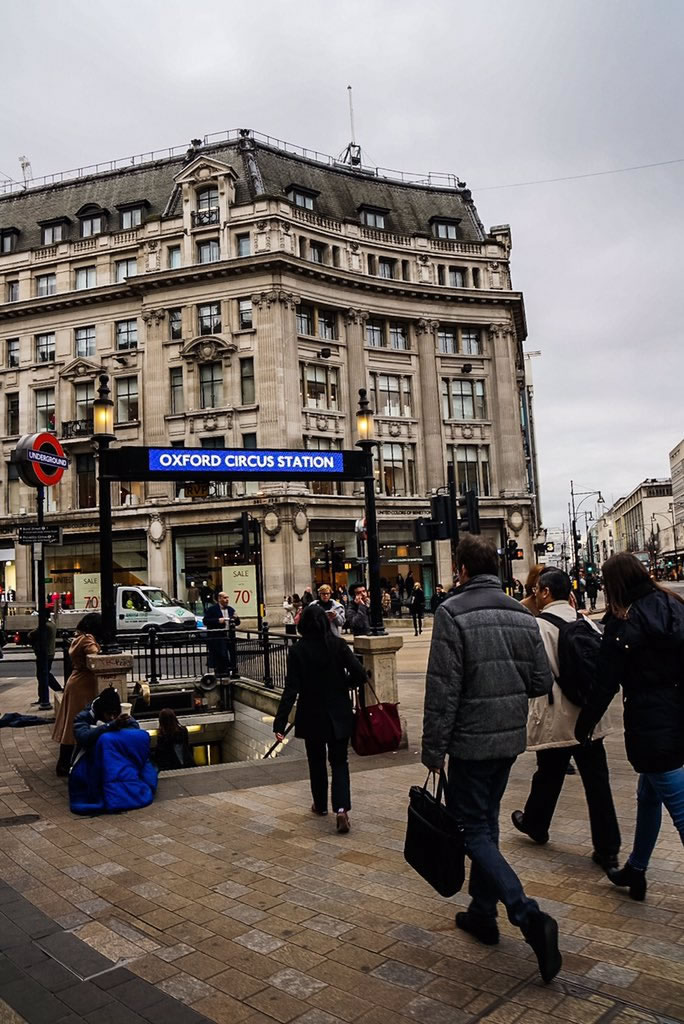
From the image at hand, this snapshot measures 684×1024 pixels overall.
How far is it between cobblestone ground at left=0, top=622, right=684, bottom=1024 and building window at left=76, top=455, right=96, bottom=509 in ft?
127

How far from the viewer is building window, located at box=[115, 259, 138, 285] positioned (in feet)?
144

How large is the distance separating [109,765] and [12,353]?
44.8 metres

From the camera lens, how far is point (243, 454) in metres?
11.1

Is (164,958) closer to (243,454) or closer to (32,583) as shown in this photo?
(243,454)

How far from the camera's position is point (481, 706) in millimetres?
3895

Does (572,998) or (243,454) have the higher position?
(243,454)

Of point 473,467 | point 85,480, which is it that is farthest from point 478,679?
point 473,467

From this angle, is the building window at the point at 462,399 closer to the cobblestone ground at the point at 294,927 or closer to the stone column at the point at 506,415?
the stone column at the point at 506,415

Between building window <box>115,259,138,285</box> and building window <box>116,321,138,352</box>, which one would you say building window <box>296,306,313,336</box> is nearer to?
building window <box>116,321,138,352</box>

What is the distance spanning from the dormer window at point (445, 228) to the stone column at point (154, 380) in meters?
18.5

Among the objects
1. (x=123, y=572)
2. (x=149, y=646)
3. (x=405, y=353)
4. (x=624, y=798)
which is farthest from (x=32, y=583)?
(x=624, y=798)

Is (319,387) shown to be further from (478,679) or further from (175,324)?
(478,679)

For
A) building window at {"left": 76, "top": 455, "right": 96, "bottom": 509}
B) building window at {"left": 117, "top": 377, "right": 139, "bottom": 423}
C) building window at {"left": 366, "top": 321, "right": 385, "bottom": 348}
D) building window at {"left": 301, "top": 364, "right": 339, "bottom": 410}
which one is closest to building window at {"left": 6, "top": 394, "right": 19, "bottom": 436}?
building window at {"left": 76, "top": 455, "right": 96, "bottom": 509}

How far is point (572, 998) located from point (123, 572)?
4068cm
